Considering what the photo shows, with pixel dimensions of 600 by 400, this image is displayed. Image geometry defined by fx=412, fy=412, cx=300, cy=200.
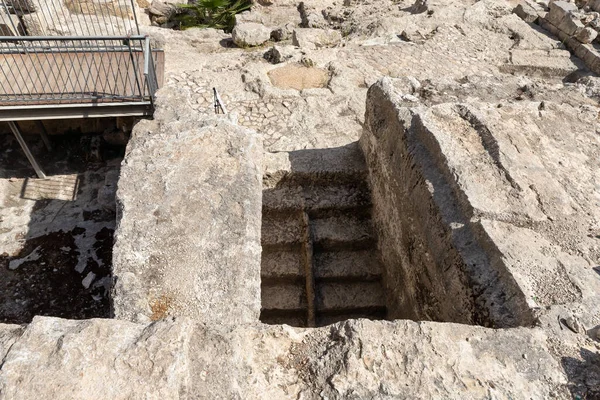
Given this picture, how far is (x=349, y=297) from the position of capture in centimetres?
389

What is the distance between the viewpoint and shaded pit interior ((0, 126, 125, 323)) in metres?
4.51

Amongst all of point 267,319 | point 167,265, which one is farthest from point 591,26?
point 167,265

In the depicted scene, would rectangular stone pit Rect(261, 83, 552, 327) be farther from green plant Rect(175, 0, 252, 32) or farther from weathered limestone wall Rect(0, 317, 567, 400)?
green plant Rect(175, 0, 252, 32)

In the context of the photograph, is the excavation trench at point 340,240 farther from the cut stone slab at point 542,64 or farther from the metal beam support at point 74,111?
the cut stone slab at point 542,64

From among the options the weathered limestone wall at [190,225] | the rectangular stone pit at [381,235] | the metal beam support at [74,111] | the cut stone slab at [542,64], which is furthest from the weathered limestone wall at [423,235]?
the cut stone slab at [542,64]

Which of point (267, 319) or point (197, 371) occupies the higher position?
point (197, 371)

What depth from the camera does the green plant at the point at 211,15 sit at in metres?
9.38

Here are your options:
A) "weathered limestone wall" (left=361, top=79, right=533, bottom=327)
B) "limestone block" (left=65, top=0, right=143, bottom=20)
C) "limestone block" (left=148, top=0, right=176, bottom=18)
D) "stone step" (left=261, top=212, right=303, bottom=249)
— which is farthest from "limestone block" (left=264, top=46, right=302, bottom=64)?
"limestone block" (left=148, top=0, right=176, bottom=18)

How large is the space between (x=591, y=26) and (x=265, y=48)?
616 centimetres

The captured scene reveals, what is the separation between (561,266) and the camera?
7.36 feet

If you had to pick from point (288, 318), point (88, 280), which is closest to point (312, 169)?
point (288, 318)

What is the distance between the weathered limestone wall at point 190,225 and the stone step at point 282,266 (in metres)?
1.00

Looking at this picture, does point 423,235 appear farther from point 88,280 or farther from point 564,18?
point 564,18

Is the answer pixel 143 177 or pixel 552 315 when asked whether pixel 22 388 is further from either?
pixel 552 315
